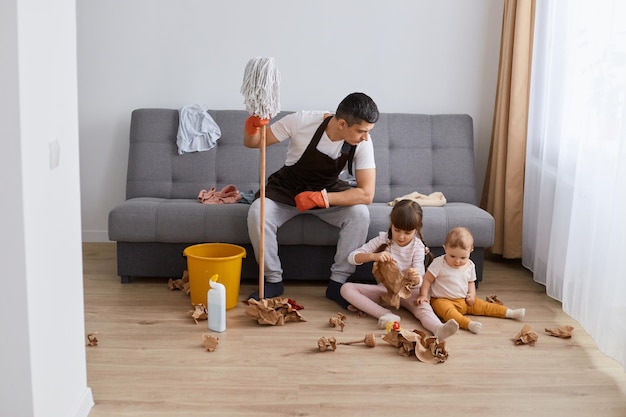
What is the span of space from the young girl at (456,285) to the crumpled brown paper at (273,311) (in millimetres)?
562

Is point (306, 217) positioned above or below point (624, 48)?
below

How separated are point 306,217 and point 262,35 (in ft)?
4.29

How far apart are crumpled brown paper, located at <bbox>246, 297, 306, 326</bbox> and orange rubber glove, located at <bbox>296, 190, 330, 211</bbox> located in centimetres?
46

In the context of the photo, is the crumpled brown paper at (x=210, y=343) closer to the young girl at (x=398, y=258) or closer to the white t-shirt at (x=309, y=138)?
the young girl at (x=398, y=258)

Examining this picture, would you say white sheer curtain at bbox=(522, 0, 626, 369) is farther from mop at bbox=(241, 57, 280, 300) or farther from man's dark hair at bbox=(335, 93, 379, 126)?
mop at bbox=(241, 57, 280, 300)

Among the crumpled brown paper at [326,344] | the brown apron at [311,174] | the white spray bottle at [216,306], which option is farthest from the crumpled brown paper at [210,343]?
the brown apron at [311,174]

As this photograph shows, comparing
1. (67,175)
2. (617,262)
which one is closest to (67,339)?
(67,175)

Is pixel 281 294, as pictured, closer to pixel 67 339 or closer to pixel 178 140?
pixel 178 140

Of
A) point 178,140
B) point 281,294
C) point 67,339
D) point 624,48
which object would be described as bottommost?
point 281,294

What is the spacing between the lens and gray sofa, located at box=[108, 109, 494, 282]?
12.5 feet

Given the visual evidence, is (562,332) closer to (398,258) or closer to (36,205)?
(398,258)

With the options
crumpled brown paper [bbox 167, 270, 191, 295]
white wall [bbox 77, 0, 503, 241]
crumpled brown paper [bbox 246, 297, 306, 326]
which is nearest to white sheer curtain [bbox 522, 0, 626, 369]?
white wall [bbox 77, 0, 503, 241]

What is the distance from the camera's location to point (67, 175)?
2.17 meters

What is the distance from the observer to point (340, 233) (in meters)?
3.71
